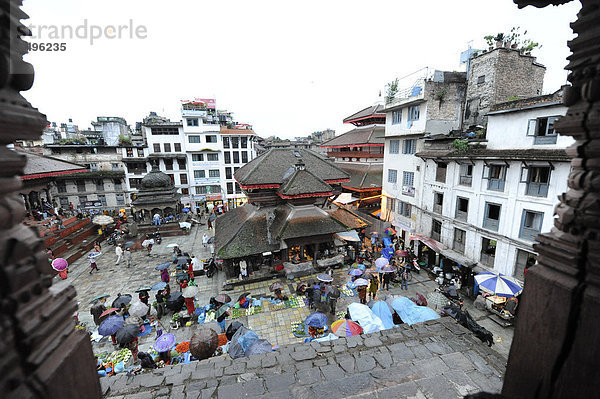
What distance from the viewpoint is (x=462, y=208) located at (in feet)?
53.4

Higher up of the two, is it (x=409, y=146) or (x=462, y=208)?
(x=409, y=146)

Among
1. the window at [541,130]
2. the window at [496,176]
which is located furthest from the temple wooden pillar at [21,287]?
the window at [496,176]

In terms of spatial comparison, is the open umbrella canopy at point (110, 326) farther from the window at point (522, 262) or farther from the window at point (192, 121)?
the window at point (192, 121)

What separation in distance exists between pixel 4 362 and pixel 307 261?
16074 millimetres

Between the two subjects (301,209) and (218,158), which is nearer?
(301,209)

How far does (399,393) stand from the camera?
3.81 metres

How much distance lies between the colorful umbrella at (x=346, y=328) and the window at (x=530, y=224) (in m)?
10.2

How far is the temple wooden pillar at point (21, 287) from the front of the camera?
4.48 feet

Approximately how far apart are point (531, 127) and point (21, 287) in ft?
57.3

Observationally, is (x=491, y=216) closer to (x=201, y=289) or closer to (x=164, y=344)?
(x=164, y=344)

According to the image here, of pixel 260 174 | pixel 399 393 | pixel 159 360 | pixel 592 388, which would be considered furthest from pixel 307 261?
pixel 592 388

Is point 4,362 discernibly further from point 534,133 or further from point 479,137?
point 479,137

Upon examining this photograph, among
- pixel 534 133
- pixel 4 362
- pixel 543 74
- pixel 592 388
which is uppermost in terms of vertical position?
pixel 543 74

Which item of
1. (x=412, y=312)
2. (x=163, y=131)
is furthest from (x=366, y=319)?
(x=163, y=131)
